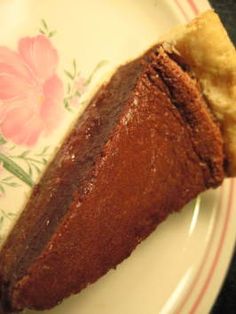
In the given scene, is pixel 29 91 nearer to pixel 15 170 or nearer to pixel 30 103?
pixel 30 103

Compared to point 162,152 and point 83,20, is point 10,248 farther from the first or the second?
point 83,20

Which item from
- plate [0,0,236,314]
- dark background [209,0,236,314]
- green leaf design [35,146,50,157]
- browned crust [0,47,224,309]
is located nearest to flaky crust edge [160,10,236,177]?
browned crust [0,47,224,309]

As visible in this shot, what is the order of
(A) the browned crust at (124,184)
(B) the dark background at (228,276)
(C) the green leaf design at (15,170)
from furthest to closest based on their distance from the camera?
(B) the dark background at (228,276) < (C) the green leaf design at (15,170) < (A) the browned crust at (124,184)

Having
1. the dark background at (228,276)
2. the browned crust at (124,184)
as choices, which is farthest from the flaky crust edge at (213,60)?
the dark background at (228,276)

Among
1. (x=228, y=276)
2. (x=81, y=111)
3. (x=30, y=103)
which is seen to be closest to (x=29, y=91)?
(x=30, y=103)

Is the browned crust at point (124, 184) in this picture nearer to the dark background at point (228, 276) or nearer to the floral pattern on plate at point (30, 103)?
the floral pattern on plate at point (30, 103)

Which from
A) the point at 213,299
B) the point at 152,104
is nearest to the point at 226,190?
the point at 213,299
